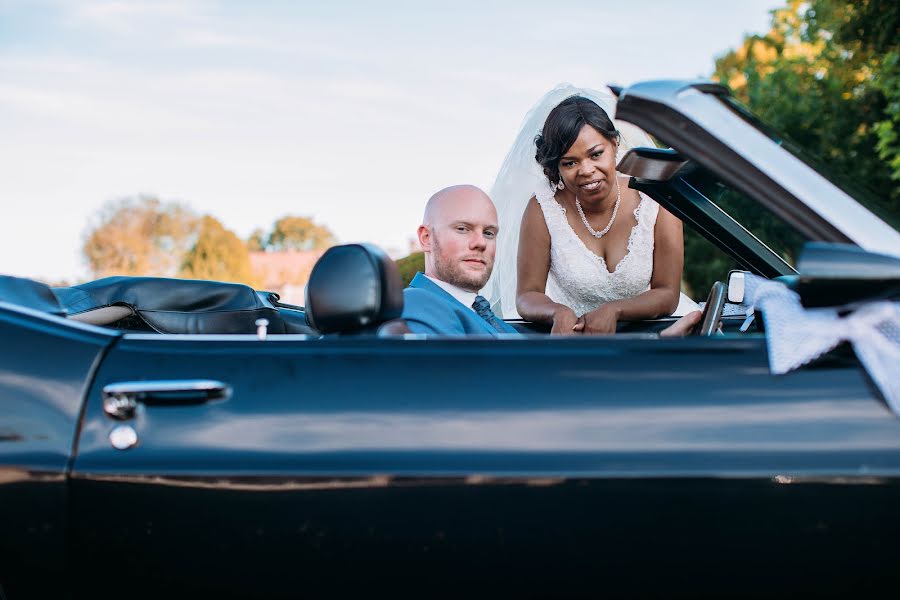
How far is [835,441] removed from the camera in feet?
5.22

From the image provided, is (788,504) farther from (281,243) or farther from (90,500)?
(281,243)

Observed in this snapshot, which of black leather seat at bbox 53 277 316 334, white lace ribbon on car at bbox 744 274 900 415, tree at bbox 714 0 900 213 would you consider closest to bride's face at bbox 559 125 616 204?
black leather seat at bbox 53 277 316 334

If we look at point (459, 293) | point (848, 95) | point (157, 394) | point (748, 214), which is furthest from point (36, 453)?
point (848, 95)

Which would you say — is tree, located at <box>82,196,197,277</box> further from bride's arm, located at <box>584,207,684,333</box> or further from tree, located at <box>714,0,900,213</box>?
bride's arm, located at <box>584,207,684,333</box>

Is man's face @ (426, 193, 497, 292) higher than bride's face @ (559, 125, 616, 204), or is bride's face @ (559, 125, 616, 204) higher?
bride's face @ (559, 125, 616, 204)

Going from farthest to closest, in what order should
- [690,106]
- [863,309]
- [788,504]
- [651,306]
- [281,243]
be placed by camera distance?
1. [281,243]
2. [651,306]
3. [690,106]
4. [863,309]
5. [788,504]

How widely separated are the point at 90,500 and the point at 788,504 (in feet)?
3.87

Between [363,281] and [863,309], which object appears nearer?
[863,309]

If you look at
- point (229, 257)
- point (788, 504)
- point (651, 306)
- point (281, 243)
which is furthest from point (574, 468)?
point (281, 243)

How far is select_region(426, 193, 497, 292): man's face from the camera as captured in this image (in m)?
2.68

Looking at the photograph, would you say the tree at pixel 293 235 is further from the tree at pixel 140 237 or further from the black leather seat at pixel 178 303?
the black leather seat at pixel 178 303

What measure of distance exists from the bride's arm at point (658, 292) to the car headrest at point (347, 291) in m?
1.28

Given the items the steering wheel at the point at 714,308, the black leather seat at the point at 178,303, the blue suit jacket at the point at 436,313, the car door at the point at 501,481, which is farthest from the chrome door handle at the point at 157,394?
the steering wheel at the point at 714,308

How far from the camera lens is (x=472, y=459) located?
161 cm
